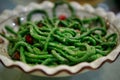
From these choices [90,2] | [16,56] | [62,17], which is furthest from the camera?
[90,2]

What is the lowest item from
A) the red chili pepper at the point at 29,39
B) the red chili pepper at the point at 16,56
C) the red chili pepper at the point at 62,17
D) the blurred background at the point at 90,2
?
the blurred background at the point at 90,2

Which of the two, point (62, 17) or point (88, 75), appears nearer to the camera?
point (88, 75)

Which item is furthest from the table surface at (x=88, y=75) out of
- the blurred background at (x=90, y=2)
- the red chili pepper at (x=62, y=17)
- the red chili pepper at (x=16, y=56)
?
the blurred background at (x=90, y=2)

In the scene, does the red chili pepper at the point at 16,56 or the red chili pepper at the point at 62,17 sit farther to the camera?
the red chili pepper at the point at 62,17

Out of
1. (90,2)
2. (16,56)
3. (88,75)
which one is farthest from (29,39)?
(90,2)

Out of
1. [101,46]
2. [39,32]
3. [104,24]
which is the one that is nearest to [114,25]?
[104,24]

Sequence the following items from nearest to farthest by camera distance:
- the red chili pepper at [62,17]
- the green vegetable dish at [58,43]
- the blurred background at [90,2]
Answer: the green vegetable dish at [58,43], the red chili pepper at [62,17], the blurred background at [90,2]

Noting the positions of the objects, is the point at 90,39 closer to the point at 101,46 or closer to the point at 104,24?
the point at 101,46

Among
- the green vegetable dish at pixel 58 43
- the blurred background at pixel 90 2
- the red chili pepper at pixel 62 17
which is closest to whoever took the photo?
the green vegetable dish at pixel 58 43

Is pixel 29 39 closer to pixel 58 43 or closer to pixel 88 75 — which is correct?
pixel 58 43

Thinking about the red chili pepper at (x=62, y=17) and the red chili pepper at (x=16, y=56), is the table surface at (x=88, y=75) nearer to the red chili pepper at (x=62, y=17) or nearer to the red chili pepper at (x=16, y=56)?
the red chili pepper at (x=16, y=56)
